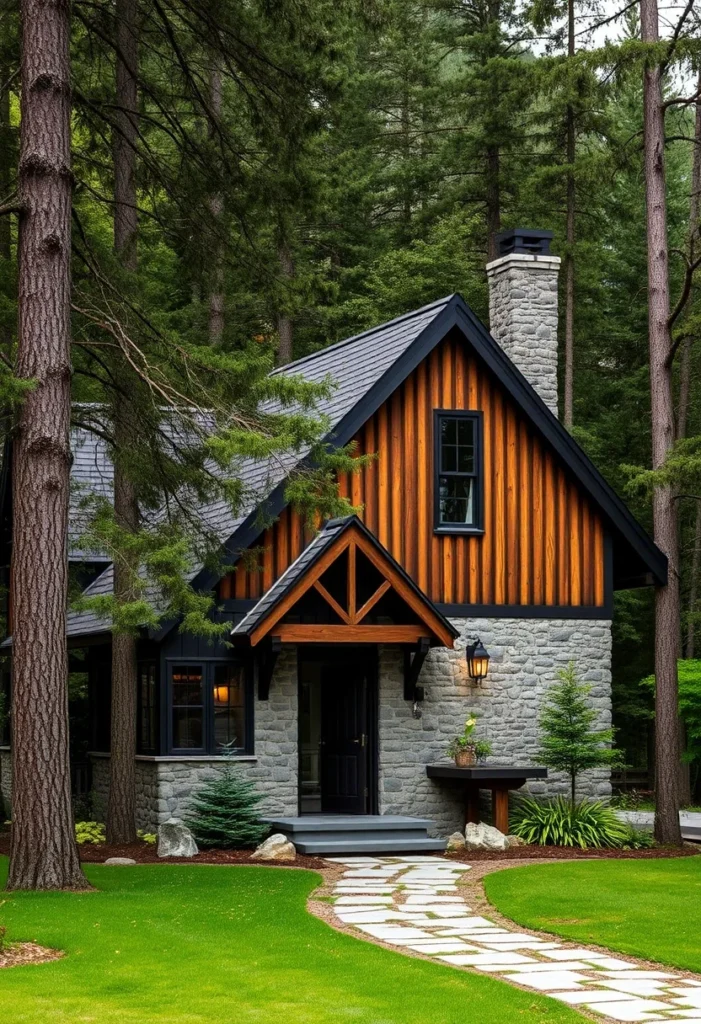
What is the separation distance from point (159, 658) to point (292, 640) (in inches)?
65.2

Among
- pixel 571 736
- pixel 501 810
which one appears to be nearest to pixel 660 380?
pixel 571 736

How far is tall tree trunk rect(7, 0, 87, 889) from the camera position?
40.5 ft

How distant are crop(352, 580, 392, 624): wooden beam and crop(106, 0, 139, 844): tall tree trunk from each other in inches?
103

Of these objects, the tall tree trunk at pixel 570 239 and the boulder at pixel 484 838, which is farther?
the tall tree trunk at pixel 570 239

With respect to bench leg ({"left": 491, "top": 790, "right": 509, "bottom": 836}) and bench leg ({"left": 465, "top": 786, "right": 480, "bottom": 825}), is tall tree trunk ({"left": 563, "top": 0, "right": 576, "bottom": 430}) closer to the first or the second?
bench leg ({"left": 465, "top": 786, "right": 480, "bottom": 825})

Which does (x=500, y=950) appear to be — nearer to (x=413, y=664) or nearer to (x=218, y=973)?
(x=218, y=973)

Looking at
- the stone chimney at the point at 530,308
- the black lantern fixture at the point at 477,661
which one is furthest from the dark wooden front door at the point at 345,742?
the stone chimney at the point at 530,308

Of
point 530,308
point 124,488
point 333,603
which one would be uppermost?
point 530,308

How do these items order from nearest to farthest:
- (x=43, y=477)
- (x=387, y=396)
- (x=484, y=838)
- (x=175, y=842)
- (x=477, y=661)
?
(x=43, y=477), (x=175, y=842), (x=484, y=838), (x=387, y=396), (x=477, y=661)

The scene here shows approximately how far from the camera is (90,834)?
58.9 ft

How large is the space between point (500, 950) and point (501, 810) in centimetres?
794

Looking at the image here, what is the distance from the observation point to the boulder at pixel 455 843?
17355 millimetres

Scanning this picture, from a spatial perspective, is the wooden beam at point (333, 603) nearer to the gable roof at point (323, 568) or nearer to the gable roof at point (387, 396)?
the gable roof at point (323, 568)

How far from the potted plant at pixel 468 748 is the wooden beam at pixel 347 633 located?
163 cm
